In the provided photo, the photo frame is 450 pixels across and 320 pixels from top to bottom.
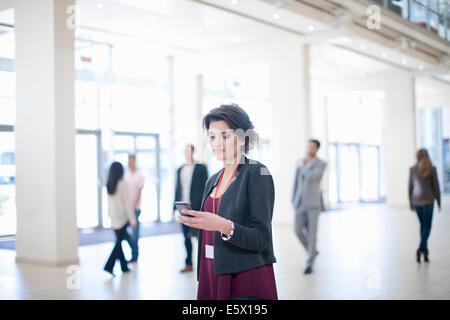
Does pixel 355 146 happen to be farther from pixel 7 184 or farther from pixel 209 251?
pixel 209 251

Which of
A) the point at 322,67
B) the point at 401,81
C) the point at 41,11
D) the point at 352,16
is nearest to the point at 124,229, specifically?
the point at 41,11

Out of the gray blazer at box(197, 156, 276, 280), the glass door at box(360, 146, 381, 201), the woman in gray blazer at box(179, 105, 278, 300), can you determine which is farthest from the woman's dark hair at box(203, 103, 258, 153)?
the glass door at box(360, 146, 381, 201)

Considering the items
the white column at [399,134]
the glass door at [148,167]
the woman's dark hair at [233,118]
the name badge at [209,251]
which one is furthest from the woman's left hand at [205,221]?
the white column at [399,134]

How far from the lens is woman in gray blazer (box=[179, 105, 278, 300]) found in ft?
6.27

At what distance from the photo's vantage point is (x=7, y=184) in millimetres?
4520

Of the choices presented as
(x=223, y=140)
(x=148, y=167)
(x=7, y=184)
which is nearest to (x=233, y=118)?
(x=223, y=140)

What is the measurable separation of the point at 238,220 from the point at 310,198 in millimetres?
4938

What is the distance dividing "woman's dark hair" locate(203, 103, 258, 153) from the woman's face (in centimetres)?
2

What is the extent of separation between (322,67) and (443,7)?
1138 cm

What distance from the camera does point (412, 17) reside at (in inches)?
387

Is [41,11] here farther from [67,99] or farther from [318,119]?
[318,119]

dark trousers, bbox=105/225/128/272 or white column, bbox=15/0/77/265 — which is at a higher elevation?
white column, bbox=15/0/77/265

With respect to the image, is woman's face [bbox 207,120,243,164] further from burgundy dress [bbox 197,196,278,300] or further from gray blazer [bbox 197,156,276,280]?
burgundy dress [bbox 197,196,278,300]

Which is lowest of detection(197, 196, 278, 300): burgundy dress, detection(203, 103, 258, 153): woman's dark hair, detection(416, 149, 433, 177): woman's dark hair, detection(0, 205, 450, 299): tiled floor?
detection(0, 205, 450, 299): tiled floor
